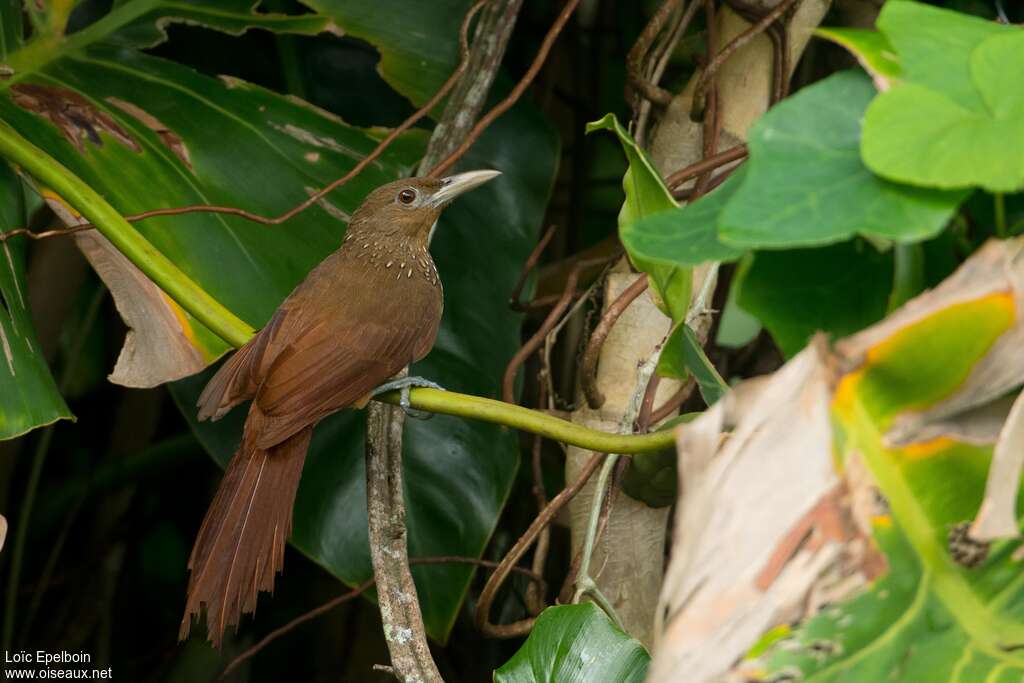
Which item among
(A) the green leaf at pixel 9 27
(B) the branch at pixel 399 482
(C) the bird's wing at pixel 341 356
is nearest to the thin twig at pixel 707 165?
(B) the branch at pixel 399 482

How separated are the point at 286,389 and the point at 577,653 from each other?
27.6 inches

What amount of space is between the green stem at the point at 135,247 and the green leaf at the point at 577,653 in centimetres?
57

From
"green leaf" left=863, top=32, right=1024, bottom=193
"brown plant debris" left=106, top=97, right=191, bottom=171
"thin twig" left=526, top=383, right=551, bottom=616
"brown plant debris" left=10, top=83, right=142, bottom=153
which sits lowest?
"thin twig" left=526, top=383, right=551, bottom=616

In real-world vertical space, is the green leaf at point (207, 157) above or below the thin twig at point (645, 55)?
below

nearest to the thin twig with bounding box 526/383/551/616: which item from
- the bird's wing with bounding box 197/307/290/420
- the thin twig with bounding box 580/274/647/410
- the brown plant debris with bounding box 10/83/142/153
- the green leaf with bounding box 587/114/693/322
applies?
the thin twig with bounding box 580/274/647/410

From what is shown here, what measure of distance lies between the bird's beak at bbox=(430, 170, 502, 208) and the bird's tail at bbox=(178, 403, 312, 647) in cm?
64

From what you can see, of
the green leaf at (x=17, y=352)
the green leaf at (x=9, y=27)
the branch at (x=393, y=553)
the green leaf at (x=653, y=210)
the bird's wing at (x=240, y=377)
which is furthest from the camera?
the green leaf at (x=9, y=27)

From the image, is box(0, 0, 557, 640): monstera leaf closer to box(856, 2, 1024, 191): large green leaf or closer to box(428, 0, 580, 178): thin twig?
box(428, 0, 580, 178): thin twig

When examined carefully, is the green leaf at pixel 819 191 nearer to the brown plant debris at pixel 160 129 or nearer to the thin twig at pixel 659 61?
Result: the thin twig at pixel 659 61

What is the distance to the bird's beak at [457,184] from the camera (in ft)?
7.47

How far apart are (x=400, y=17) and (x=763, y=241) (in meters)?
1.82

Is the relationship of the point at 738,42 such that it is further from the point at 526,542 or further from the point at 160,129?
the point at 160,129

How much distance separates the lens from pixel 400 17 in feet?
8.10

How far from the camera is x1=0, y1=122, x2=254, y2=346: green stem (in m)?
1.58
